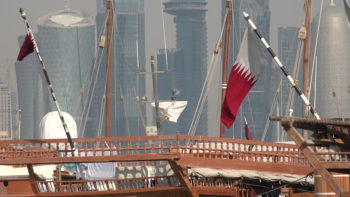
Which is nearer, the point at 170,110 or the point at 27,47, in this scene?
the point at 27,47

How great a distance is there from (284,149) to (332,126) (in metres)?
11.8

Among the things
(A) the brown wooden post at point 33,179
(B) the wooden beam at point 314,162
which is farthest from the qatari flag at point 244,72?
(A) the brown wooden post at point 33,179

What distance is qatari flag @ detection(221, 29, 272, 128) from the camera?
37.6 metres

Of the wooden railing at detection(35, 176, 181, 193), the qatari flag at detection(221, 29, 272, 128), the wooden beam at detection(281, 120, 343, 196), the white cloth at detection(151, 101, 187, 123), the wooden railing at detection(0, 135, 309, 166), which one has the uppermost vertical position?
the qatari flag at detection(221, 29, 272, 128)

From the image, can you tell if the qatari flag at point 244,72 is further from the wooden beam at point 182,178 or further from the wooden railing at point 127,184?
the wooden railing at point 127,184

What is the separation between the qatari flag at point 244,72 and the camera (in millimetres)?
37562

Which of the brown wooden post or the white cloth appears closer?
the brown wooden post

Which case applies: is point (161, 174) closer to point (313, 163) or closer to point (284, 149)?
point (284, 149)

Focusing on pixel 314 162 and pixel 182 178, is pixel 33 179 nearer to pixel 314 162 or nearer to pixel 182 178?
pixel 182 178

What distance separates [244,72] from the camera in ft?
124

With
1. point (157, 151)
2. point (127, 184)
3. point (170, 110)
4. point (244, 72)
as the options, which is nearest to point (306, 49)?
point (170, 110)

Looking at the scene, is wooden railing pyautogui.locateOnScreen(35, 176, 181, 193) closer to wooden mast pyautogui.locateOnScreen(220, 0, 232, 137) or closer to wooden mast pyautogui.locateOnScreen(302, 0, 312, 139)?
wooden mast pyautogui.locateOnScreen(220, 0, 232, 137)

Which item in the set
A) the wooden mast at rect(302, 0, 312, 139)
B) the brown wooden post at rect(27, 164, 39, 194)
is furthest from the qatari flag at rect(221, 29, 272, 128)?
the wooden mast at rect(302, 0, 312, 139)

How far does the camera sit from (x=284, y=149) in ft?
144
